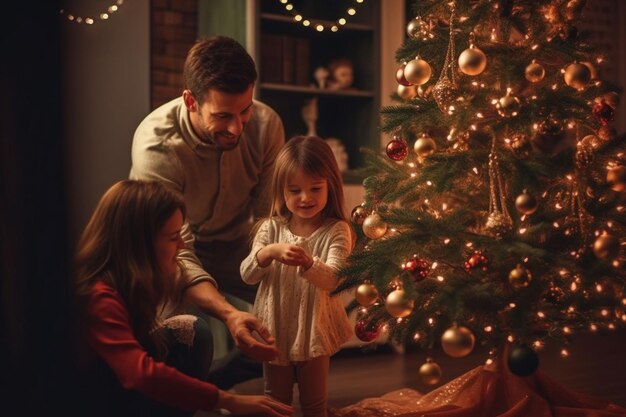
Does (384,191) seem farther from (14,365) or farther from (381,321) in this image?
(14,365)

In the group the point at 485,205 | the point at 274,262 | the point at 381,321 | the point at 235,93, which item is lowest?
the point at 381,321

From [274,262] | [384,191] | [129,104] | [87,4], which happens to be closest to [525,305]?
[384,191]

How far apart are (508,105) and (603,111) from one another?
1.03ft

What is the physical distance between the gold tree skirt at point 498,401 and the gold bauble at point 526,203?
0.63 meters

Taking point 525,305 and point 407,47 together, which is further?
point 407,47

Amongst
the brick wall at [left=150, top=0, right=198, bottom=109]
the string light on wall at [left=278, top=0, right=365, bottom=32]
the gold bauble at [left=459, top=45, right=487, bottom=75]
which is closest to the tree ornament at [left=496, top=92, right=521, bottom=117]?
the gold bauble at [left=459, top=45, right=487, bottom=75]

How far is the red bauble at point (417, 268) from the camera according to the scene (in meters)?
2.21

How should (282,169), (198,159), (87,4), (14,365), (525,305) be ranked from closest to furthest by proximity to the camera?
(14,365), (525,305), (282,169), (198,159), (87,4)

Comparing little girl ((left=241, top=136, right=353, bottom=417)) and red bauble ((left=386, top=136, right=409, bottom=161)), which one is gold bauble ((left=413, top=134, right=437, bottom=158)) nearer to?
red bauble ((left=386, top=136, right=409, bottom=161))

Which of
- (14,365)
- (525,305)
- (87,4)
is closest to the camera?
(14,365)

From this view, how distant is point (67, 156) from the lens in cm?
188

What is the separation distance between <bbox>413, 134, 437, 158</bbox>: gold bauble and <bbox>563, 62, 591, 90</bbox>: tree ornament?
42cm

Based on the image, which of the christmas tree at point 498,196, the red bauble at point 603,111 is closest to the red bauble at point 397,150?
the christmas tree at point 498,196

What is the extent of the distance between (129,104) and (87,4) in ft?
1.67
